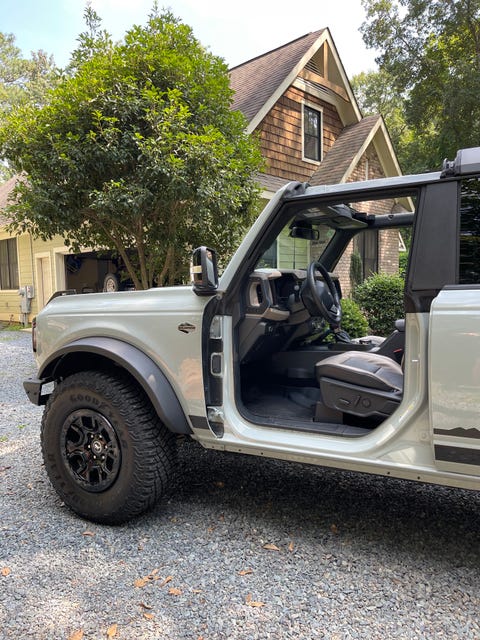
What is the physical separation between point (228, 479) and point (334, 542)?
3.45 ft

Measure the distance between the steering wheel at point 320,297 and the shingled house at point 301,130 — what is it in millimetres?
6506

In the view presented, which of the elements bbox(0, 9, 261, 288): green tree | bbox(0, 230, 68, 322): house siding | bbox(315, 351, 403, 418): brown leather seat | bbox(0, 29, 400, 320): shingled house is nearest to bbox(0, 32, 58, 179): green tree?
bbox(0, 230, 68, 322): house siding

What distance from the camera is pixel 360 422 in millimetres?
2598

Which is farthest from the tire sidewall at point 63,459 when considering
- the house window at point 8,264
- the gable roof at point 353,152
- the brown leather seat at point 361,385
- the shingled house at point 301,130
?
the house window at point 8,264

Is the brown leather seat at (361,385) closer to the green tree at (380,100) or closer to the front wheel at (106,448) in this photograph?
the front wheel at (106,448)

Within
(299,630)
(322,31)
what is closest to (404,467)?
(299,630)

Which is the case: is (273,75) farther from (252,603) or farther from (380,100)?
(380,100)

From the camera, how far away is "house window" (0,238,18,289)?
15240mm

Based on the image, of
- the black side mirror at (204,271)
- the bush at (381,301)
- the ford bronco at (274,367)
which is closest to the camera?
the ford bronco at (274,367)

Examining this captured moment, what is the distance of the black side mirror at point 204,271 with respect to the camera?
258cm

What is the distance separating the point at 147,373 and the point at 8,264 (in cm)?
1463

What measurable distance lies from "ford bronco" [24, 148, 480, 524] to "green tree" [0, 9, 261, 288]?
3065mm

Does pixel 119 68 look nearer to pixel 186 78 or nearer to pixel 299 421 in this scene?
pixel 186 78

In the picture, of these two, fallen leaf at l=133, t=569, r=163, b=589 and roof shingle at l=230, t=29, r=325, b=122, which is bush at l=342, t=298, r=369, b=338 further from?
roof shingle at l=230, t=29, r=325, b=122
